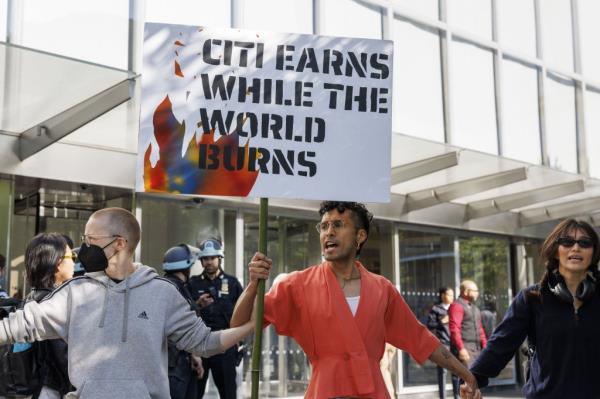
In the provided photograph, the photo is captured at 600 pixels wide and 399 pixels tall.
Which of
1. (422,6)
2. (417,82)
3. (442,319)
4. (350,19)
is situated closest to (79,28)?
(350,19)

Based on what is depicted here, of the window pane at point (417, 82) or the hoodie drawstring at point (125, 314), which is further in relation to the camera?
the window pane at point (417, 82)

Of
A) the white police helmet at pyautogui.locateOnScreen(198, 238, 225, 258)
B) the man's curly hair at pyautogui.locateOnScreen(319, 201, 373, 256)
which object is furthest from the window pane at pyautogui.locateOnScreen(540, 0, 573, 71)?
the man's curly hair at pyautogui.locateOnScreen(319, 201, 373, 256)

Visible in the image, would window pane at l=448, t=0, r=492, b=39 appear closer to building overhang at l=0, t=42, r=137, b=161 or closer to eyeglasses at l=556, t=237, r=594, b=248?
building overhang at l=0, t=42, r=137, b=161

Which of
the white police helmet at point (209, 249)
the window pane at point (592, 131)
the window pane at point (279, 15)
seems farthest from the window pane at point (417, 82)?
the white police helmet at point (209, 249)

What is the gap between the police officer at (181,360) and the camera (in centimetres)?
714

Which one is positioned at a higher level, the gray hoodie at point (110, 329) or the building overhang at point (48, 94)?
the building overhang at point (48, 94)

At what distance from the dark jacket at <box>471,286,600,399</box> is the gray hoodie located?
177 centimetres

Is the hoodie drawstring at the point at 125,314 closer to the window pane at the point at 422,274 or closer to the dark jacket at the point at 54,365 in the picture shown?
the dark jacket at the point at 54,365

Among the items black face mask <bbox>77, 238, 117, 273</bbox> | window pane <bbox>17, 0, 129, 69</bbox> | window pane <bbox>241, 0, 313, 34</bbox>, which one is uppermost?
window pane <bbox>241, 0, 313, 34</bbox>

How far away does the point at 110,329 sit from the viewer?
3.35 m

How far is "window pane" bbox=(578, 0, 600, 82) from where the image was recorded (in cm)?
1848

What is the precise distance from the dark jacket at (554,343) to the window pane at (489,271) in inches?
466

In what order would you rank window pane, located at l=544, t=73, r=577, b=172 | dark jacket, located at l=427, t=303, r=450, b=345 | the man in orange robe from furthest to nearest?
window pane, located at l=544, t=73, r=577, b=172
dark jacket, located at l=427, t=303, r=450, b=345
the man in orange robe

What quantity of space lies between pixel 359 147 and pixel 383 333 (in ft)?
2.87
